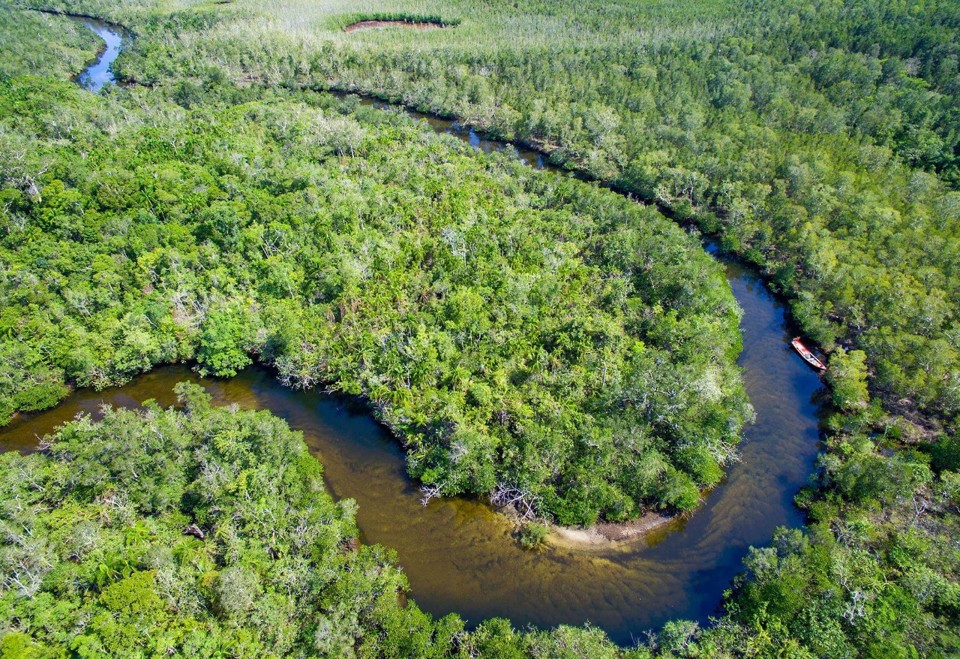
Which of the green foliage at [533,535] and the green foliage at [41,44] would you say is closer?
the green foliage at [533,535]

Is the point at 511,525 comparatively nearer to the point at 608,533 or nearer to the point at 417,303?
the point at 608,533

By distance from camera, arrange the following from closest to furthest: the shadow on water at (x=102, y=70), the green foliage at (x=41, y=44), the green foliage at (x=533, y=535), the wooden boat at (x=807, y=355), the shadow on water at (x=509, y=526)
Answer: the shadow on water at (x=509, y=526) < the green foliage at (x=533, y=535) < the wooden boat at (x=807, y=355) < the green foliage at (x=41, y=44) < the shadow on water at (x=102, y=70)

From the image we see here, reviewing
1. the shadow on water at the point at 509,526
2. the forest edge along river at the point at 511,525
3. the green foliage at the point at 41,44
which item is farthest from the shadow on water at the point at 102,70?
the forest edge along river at the point at 511,525

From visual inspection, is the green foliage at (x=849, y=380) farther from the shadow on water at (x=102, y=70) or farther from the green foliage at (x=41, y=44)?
the green foliage at (x=41, y=44)

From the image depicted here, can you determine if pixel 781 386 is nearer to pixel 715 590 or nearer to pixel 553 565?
pixel 715 590

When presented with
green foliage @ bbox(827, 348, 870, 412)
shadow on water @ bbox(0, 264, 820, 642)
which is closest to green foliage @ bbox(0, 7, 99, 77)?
shadow on water @ bbox(0, 264, 820, 642)

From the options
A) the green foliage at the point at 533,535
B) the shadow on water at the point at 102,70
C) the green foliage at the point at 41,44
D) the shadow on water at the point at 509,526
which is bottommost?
the shadow on water at the point at 509,526

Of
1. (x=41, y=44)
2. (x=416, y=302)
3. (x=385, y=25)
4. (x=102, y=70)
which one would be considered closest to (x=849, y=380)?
(x=416, y=302)
